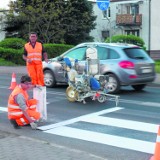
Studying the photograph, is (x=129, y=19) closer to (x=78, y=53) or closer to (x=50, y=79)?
(x=50, y=79)

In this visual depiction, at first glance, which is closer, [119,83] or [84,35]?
[119,83]

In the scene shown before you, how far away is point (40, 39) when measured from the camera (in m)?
35.5

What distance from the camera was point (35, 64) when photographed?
1030cm

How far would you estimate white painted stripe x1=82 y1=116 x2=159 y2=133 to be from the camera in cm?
844

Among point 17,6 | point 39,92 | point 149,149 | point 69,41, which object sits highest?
point 17,6

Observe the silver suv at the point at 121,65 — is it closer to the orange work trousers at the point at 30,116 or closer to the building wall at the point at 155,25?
the orange work trousers at the point at 30,116

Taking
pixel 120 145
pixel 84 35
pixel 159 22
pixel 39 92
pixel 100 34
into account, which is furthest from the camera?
pixel 100 34

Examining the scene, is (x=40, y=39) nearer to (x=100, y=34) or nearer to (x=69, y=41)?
(x=69, y=41)

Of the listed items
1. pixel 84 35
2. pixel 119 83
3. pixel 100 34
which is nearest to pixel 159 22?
pixel 100 34

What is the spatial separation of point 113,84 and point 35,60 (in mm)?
4110

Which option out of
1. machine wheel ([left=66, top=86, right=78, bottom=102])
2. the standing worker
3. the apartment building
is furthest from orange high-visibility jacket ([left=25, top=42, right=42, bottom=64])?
the apartment building

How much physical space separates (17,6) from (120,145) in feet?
98.3

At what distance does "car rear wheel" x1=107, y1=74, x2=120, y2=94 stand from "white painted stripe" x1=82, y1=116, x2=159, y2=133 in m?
4.13

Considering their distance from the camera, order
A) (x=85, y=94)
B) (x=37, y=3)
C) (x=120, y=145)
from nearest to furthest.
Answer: (x=120, y=145), (x=85, y=94), (x=37, y=3)
